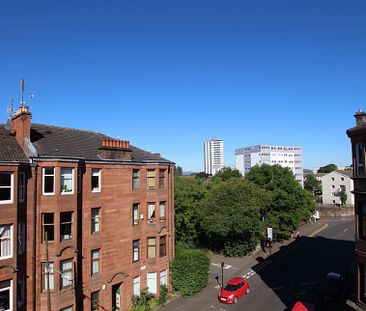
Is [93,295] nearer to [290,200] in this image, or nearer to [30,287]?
[30,287]

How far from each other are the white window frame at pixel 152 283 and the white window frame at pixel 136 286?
114cm

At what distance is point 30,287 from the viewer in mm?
23000

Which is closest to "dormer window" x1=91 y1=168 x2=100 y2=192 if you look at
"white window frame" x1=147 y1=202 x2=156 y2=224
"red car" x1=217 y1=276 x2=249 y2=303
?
"white window frame" x1=147 y1=202 x2=156 y2=224

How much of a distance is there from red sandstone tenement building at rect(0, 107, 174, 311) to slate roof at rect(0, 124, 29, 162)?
0.07 m

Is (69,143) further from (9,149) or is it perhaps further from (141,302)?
(141,302)

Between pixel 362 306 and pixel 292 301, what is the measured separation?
35.8 ft

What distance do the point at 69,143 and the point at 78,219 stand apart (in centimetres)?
629

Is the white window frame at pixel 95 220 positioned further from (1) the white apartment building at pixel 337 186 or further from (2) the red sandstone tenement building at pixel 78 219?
(1) the white apartment building at pixel 337 186

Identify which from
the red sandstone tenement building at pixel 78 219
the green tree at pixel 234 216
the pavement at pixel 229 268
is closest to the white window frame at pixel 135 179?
the red sandstone tenement building at pixel 78 219

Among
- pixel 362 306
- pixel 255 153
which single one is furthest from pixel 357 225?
pixel 255 153

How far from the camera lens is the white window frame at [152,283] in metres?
31.3

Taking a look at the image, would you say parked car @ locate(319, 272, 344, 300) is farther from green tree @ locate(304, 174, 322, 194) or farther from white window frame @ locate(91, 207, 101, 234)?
green tree @ locate(304, 174, 322, 194)

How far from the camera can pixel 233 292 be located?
30812 millimetres

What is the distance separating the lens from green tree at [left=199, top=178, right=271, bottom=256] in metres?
44.8
